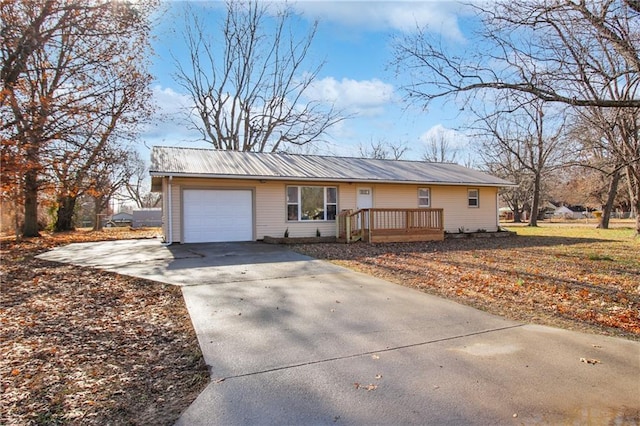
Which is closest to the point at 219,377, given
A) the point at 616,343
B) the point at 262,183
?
the point at 616,343

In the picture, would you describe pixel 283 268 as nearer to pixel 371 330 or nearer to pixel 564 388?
pixel 371 330

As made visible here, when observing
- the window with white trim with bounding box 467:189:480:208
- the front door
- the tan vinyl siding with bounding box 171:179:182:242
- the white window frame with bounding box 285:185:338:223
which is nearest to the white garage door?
the tan vinyl siding with bounding box 171:179:182:242

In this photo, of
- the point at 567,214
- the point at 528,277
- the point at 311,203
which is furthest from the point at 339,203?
the point at 567,214

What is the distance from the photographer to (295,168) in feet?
49.9

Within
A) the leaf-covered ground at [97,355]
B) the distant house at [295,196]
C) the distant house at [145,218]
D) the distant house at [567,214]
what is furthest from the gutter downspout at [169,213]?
the distant house at [567,214]

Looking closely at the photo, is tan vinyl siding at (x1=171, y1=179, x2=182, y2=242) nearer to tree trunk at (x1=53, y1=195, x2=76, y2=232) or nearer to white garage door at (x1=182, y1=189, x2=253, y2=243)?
white garage door at (x1=182, y1=189, x2=253, y2=243)

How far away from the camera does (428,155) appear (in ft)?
155

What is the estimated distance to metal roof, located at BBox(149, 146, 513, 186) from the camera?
1308 cm

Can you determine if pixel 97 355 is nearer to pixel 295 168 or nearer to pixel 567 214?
pixel 295 168

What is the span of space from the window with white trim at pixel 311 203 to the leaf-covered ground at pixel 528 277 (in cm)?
218

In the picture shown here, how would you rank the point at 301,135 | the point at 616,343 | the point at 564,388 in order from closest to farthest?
the point at 564,388, the point at 616,343, the point at 301,135

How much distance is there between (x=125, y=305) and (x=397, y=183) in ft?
40.6

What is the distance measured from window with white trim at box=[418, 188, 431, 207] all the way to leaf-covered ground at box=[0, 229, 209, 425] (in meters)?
12.8

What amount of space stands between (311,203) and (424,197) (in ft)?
18.0
